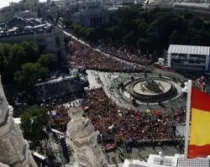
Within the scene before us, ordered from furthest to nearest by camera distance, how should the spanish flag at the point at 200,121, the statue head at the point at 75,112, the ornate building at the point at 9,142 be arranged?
the spanish flag at the point at 200,121
the ornate building at the point at 9,142
the statue head at the point at 75,112

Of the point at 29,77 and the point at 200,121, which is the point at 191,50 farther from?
the point at 200,121

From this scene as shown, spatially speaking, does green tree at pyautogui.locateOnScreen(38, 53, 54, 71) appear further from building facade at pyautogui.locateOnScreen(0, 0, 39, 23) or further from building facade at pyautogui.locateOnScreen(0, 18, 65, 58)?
building facade at pyautogui.locateOnScreen(0, 0, 39, 23)

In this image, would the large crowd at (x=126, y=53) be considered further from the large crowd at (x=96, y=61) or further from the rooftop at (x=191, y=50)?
the rooftop at (x=191, y=50)

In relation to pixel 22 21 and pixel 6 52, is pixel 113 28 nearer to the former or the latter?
pixel 22 21

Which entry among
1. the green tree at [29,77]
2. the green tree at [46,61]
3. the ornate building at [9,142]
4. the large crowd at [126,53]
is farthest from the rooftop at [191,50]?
the ornate building at [9,142]

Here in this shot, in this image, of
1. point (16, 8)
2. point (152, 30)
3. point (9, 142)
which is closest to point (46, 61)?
point (152, 30)

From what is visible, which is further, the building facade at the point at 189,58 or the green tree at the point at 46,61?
the green tree at the point at 46,61
